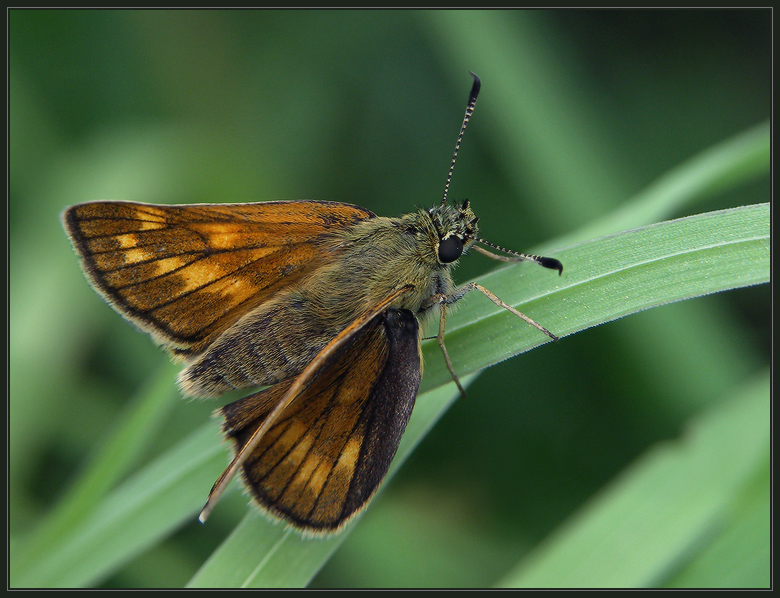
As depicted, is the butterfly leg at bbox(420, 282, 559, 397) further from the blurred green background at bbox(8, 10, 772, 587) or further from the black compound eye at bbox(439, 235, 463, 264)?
the blurred green background at bbox(8, 10, 772, 587)

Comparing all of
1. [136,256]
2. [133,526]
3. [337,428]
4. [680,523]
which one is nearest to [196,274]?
[136,256]

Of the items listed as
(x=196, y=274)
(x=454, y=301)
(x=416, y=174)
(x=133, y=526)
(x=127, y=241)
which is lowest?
(x=133, y=526)

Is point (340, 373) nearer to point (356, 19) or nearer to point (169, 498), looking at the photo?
point (169, 498)

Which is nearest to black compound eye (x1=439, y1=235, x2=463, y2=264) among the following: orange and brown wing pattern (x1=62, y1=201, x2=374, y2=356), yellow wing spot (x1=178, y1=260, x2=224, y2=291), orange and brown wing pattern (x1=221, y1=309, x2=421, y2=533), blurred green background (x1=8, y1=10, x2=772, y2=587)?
orange and brown wing pattern (x1=221, y1=309, x2=421, y2=533)

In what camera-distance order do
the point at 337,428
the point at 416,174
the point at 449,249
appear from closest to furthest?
the point at 337,428 → the point at 449,249 → the point at 416,174

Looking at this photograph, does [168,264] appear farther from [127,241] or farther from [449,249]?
[449,249]

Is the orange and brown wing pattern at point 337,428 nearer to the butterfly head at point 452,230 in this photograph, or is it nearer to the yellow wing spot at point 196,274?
the butterfly head at point 452,230
